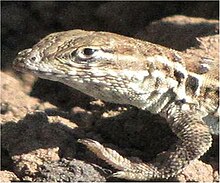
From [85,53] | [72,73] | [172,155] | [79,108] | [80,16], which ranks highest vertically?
[80,16]

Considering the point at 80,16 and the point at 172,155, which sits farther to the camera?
the point at 80,16

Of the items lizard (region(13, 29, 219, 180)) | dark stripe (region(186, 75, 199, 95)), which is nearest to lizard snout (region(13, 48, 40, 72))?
lizard (region(13, 29, 219, 180))

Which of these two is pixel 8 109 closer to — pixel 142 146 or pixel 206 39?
pixel 142 146

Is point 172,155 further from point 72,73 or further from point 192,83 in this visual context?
point 72,73

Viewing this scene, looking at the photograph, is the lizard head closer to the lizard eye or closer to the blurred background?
the lizard eye

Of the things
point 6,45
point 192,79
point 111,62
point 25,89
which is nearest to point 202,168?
point 192,79

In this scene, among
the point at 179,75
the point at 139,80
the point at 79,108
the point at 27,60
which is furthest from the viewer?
the point at 79,108

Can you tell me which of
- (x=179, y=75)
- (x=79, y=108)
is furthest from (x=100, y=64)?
(x=79, y=108)
